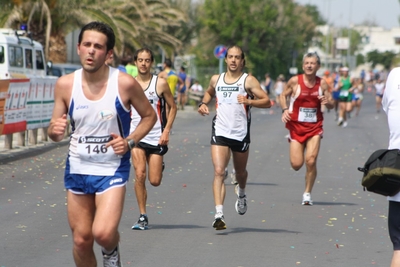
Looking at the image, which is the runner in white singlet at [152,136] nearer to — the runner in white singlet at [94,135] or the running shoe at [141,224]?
the running shoe at [141,224]

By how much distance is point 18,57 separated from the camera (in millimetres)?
23781

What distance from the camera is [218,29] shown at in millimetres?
67938

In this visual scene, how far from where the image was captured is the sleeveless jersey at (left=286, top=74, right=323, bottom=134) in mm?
11711

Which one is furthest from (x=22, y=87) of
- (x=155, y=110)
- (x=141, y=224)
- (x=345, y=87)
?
(x=345, y=87)

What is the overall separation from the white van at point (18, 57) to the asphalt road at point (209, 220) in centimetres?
614

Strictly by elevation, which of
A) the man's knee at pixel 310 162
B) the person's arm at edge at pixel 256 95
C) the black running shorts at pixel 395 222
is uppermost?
the person's arm at edge at pixel 256 95

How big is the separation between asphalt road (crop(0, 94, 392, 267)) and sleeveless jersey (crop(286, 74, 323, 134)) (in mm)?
1020

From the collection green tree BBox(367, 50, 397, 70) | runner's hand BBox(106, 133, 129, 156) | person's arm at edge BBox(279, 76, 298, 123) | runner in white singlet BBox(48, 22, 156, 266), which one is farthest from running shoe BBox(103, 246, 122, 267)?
green tree BBox(367, 50, 397, 70)

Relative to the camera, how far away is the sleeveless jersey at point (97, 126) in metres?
5.77

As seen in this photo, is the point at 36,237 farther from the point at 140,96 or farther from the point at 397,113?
the point at 397,113

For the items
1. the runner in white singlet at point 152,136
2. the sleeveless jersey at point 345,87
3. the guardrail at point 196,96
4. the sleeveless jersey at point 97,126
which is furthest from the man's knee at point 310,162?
the guardrail at point 196,96

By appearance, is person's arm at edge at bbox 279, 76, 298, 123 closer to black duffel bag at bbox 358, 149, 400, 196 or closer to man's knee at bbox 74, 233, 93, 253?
black duffel bag at bbox 358, 149, 400, 196

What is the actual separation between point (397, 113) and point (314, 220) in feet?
15.8

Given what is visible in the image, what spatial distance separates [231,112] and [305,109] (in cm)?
225
